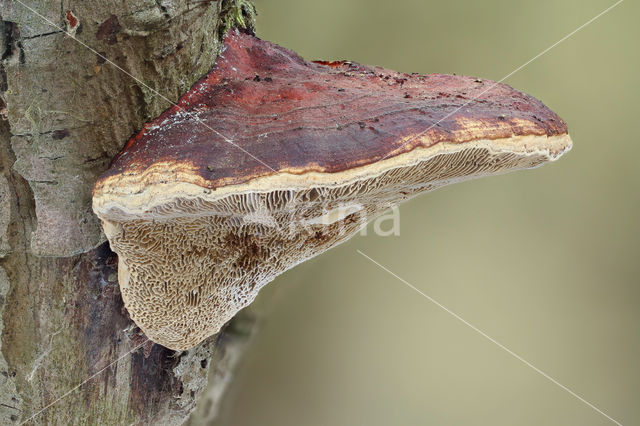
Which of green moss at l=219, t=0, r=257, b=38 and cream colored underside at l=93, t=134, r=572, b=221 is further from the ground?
green moss at l=219, t=0, r=257, b=38

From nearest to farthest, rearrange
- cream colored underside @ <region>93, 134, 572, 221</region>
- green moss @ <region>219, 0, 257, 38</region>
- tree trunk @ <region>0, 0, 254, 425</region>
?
cream colored underside @ <region>93, 134, 572, 221</region>, tree trunk @ <region>0, 0, 254, 425</region>, green moss @ <region>219, 0, 257, 38</region>

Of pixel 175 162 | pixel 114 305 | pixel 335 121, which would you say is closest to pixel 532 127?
pixel 335 121

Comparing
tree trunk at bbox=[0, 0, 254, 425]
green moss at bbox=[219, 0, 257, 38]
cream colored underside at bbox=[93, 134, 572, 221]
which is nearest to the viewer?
cream colored underside at bbox=[93, 134, 572, 221]

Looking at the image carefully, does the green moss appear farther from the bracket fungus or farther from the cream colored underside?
the cream colored underside

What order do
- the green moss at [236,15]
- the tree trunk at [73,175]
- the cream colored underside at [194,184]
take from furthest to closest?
the green moss at [236,15], the tree trunk at [73,175], the cream colored underside at [194,184]

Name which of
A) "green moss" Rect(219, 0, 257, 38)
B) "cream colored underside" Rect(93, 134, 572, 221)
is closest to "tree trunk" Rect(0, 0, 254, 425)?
"green moss" Rect(219, 0, 257, 38)

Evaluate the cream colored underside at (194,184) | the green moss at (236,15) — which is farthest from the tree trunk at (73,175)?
the cream colored underside at (194,184)

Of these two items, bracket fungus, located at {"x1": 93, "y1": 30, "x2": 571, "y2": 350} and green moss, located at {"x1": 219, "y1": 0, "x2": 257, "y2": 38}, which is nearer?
bracket fungus, located at {"x1": 93, "y1": 30, "x2": 571, "y2": 350}

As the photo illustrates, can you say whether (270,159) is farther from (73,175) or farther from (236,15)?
(236,15)

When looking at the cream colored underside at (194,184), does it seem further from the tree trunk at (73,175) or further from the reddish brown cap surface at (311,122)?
the tree trunk at (73,175)
